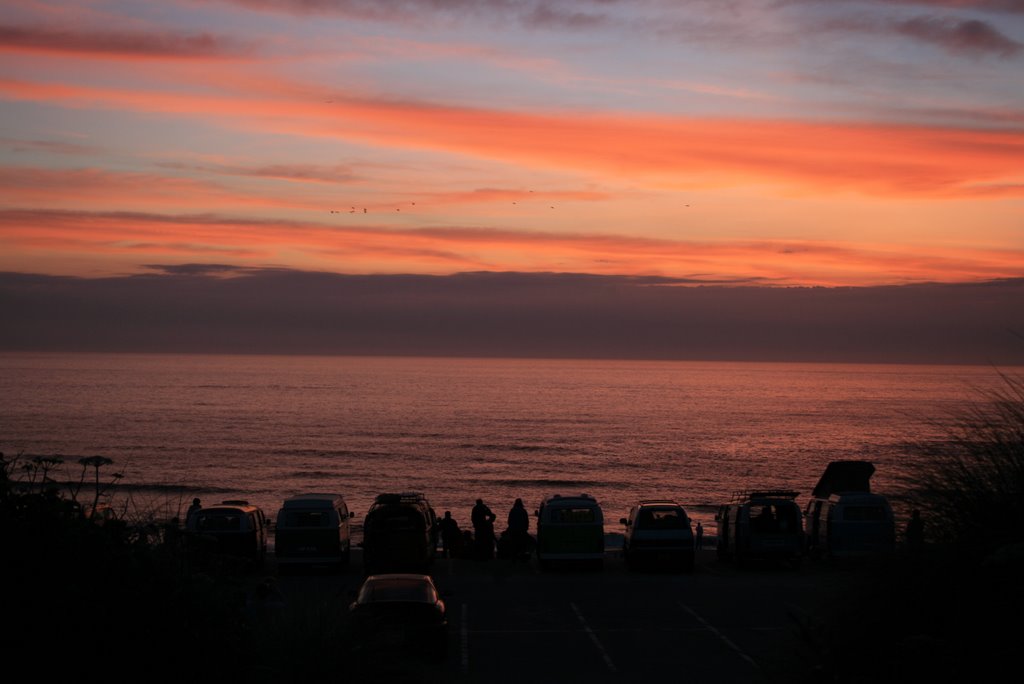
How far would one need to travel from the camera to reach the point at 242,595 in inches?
412

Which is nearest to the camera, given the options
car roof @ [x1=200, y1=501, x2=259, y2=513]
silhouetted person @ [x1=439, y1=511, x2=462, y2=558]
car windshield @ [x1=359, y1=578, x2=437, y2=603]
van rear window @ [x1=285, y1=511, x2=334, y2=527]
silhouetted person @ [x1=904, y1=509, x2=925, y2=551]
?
silhouetted person @ [x1=904, y1=509, x2=925, y2=551]

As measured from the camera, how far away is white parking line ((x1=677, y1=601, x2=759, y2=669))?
1670 centimetres

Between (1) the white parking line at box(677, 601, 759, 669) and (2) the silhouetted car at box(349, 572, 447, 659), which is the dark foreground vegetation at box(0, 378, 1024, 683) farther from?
(1) the white parking line at box(677, 601, 759, 669)

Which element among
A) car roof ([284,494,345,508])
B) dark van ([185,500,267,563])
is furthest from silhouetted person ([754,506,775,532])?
dark van ([185,500,267,563])

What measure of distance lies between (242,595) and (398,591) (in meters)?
5.29

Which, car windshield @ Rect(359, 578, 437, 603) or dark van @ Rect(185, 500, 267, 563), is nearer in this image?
car windshield @ Rect(359, 578, 437, 603)

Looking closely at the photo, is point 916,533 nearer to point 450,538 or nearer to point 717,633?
point 717,633

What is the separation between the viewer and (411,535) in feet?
85.9

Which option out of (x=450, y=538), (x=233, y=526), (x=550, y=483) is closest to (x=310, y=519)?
(x=233, y=526)

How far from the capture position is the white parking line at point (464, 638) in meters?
16.4

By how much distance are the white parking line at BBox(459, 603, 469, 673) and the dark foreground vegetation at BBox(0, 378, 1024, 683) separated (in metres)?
6.31

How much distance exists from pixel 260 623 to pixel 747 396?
19172cm

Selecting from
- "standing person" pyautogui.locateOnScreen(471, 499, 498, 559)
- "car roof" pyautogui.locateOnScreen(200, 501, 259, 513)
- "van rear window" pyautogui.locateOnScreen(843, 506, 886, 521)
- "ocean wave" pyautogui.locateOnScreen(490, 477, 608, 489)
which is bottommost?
"standing person" pyautogui.locateOnScreen(471, 499, 498, 559)

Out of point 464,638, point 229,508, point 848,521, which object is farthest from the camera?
point 848,521
